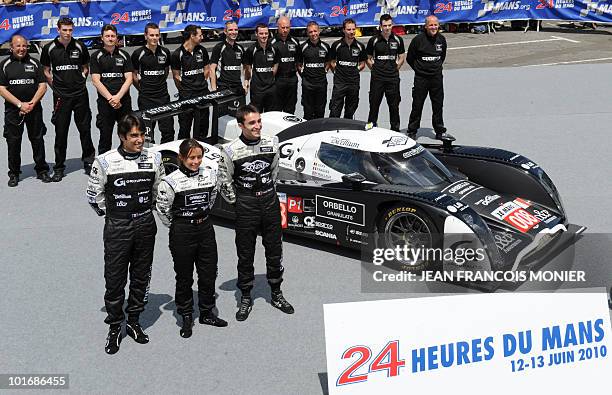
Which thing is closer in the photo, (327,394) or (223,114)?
(327,394)

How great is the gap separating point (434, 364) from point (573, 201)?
5.06 meters

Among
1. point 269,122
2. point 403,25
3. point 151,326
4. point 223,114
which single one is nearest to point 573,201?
point 269,122

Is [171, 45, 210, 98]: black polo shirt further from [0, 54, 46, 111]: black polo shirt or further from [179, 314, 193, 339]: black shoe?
[179, 314, 193, 339]: black shoe

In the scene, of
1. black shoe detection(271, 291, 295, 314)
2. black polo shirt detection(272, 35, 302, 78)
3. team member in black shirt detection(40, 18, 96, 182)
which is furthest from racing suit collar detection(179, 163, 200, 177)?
black polo shirt detection(272, 35, 302, 78)

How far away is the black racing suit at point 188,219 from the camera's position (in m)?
5.94

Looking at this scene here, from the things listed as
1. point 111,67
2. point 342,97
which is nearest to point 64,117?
point 111,67

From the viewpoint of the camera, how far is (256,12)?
875 inches

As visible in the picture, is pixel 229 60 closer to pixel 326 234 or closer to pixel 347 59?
pixel 347 59

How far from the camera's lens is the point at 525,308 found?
5.02m

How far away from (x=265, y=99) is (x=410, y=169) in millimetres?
4546

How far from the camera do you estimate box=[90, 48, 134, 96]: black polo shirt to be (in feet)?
33.9

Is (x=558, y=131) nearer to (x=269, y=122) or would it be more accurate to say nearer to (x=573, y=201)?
(x=573, y=201)

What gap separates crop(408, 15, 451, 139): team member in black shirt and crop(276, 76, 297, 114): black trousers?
1.86 metres

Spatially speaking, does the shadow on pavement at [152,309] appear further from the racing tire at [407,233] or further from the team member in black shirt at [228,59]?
the team member in black shirt at [228,59]
